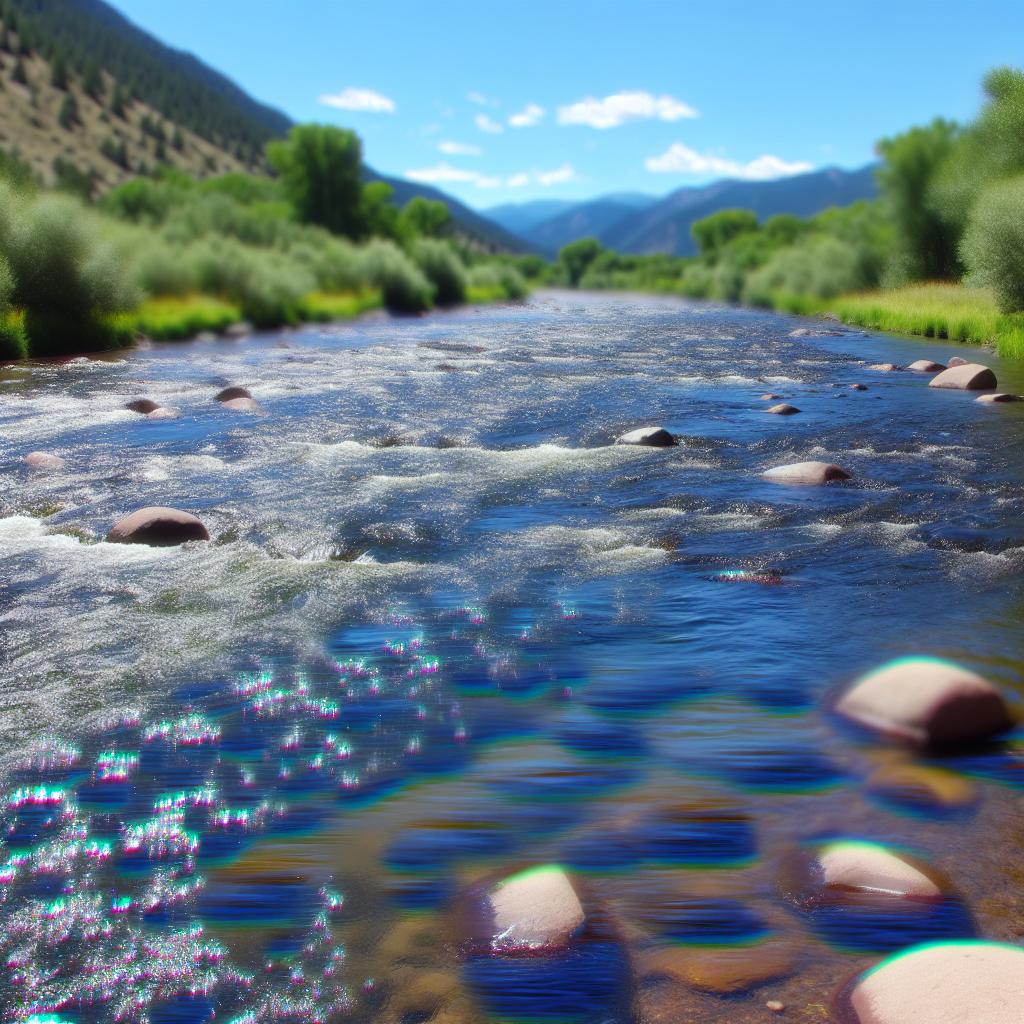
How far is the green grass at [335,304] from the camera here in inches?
1357

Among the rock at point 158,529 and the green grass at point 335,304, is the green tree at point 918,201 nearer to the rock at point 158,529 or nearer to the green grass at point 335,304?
the green grass at point 335,304

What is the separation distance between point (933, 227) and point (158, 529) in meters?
35.1

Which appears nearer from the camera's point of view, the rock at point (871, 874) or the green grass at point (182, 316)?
the rock at point (871, 874)

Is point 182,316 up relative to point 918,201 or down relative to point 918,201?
down

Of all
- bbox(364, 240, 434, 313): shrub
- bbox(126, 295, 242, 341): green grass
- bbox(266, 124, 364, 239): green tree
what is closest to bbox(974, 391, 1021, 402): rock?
bbox(126, 295, 242, 341): green grass

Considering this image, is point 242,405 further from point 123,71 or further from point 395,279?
point 123,71

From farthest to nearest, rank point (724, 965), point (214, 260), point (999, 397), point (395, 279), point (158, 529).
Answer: point (395, 279)
point (214, 260)
point (999, 397)
point (158, 529)
point (724, 965)

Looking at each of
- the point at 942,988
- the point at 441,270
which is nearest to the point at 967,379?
the point at 942,988

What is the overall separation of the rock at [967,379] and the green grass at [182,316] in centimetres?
1789

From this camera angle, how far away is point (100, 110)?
126m

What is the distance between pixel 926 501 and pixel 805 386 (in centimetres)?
815

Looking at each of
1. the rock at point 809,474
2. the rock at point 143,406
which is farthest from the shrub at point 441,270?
the rock at point 809,474

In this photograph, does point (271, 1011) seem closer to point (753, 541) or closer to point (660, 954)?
point (660, 954)

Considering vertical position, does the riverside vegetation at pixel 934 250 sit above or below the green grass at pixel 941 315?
above
